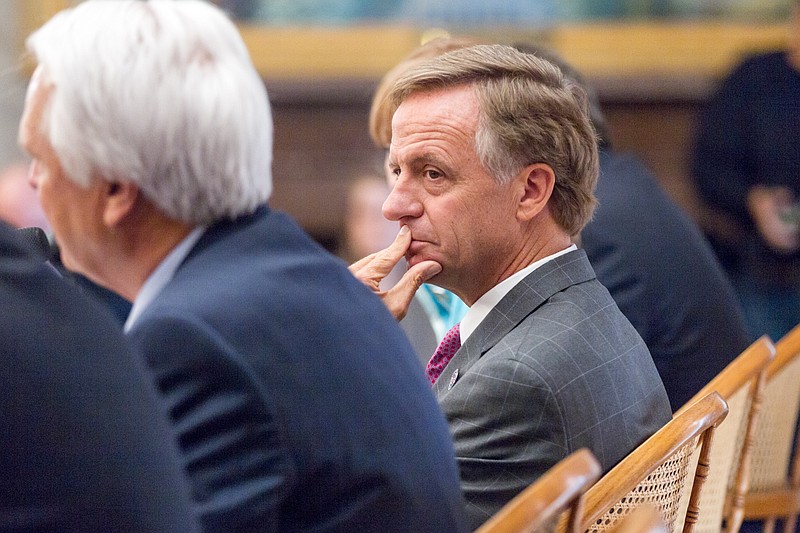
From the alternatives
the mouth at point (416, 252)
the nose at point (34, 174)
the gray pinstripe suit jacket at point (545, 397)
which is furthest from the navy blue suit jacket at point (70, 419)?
the mouth at point (416, 252)

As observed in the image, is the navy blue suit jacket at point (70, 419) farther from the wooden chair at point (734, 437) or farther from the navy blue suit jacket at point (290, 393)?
the wooden chair at point (734, 437)

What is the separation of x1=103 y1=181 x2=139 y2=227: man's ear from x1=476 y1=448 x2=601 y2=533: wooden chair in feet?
1.88

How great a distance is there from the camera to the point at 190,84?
1.38m

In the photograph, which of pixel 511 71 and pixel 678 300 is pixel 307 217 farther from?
pixel 511 71

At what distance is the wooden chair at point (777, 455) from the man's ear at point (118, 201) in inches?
62.6

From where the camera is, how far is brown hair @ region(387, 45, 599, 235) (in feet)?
6.46

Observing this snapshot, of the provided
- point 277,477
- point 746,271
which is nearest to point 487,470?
point 277,477

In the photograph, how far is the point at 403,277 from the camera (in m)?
2.02

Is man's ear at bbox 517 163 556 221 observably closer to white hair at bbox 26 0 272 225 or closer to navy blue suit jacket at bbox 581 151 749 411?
white hair at bbox 26 0 272 225

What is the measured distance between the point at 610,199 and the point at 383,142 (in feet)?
1.96

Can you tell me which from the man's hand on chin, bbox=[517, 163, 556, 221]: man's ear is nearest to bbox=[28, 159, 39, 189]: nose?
the man's hand on chin

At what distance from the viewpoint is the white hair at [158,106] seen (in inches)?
54.0

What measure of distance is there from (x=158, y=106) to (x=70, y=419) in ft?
1.35

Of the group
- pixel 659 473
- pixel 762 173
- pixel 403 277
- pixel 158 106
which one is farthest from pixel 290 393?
pixel 762 173
